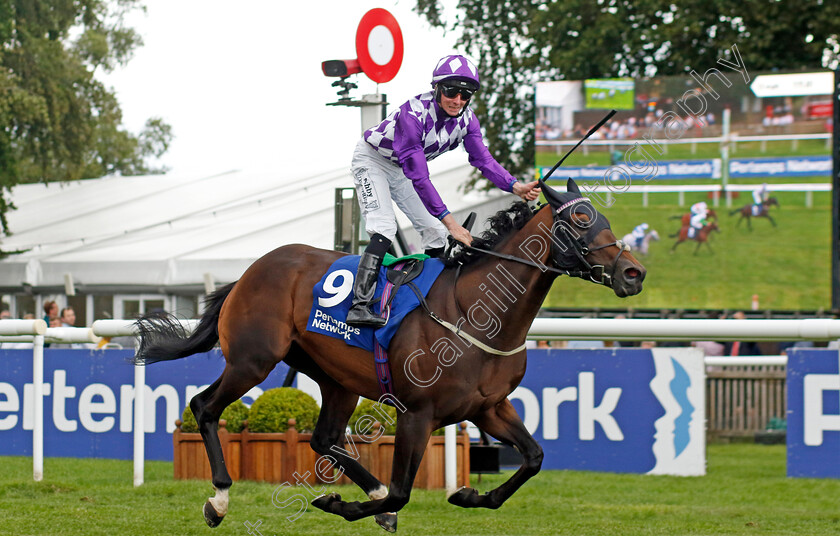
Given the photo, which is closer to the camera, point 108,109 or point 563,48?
point 563,48

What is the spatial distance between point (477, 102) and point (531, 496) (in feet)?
44.9

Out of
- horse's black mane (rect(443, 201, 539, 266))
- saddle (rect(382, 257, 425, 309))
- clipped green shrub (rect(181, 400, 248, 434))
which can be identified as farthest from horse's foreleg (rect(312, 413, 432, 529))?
clipped green shrub (rect(181, 400, 248, 434))

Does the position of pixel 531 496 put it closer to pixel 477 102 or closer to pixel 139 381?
pixel 139 381

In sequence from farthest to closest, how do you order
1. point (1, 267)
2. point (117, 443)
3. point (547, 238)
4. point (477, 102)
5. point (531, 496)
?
point (477, 102)
point (1, 267)
point (117, 443)
point (531, 496)
point (547, 238)

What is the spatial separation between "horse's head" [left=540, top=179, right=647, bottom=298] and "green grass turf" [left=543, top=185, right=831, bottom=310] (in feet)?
28.9

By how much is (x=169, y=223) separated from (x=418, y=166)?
47.7ft

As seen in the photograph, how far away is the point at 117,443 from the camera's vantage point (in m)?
8.48

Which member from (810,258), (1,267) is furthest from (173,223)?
(810,258)

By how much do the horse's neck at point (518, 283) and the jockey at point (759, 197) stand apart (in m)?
9.74

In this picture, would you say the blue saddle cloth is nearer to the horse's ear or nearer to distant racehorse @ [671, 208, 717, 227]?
the horse's ear

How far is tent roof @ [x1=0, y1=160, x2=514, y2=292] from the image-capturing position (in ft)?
51.4

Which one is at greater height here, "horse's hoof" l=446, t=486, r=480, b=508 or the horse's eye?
the horse's eye

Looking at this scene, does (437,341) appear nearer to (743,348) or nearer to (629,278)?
(629,278)

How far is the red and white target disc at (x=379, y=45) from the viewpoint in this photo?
6.84 metres
